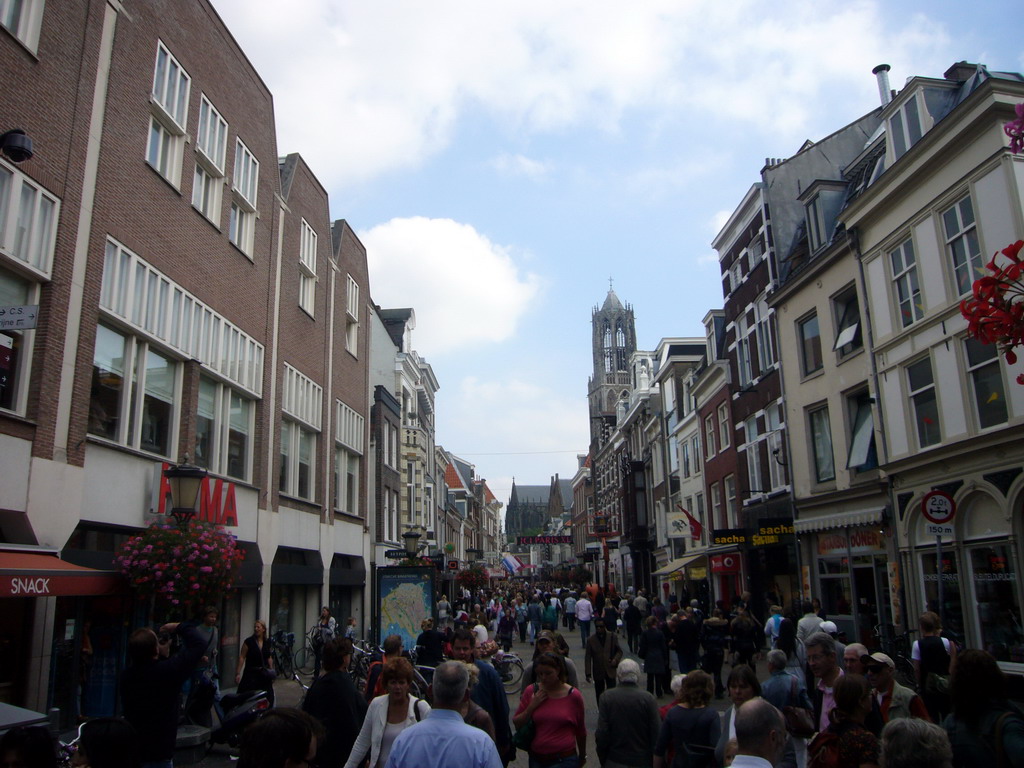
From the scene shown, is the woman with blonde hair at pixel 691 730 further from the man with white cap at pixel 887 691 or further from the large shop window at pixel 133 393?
the large shop window at pixel 133 393

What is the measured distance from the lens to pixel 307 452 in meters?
25.6

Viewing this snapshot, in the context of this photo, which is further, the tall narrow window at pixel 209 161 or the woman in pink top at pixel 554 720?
the tall narrow window at pixel 209 161

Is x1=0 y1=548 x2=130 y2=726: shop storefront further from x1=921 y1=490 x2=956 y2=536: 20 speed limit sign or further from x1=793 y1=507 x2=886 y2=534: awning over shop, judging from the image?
x1=793 y1=507 x2=886 y2=534: awning over shop

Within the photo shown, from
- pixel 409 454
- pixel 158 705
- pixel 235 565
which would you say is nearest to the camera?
pixel 158 705

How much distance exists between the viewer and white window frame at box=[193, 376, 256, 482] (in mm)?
18578

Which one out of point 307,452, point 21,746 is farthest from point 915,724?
point 307,452

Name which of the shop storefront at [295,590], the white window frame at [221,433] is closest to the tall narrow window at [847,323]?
the white window frame at [221,433]

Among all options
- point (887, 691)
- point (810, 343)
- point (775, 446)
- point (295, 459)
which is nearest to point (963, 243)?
point (810, 343)

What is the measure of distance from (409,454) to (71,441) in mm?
30860

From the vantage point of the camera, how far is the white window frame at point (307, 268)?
85.4ft

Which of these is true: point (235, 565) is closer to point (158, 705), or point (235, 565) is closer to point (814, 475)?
point (158, 705)

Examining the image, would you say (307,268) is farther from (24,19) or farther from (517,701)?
(517,701)

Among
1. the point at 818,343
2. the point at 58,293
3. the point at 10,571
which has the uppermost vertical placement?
the point at 818,343

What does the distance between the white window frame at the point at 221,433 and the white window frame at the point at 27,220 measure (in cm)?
613
